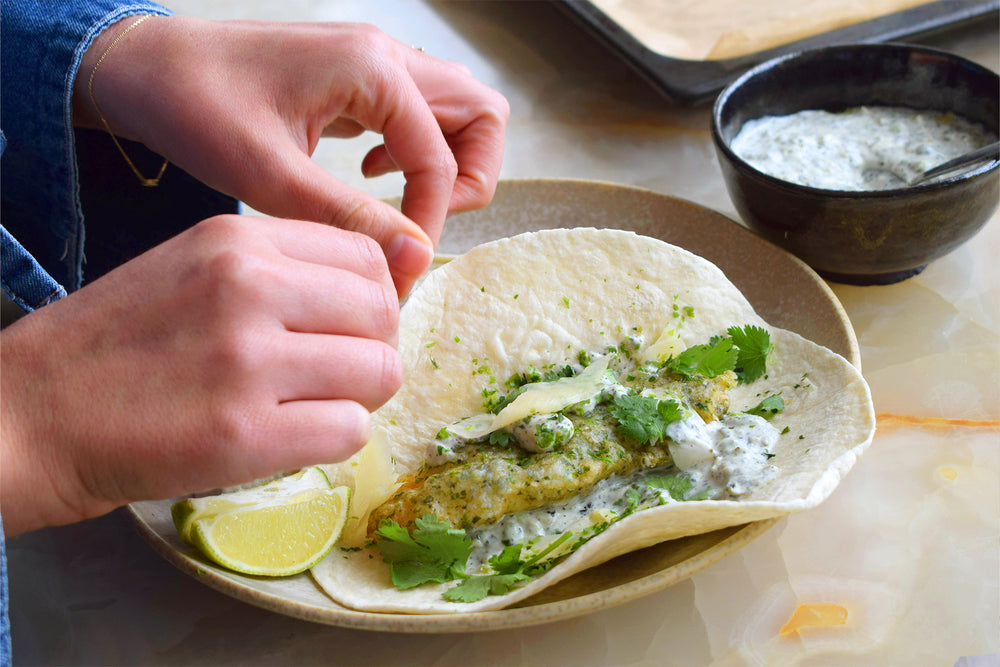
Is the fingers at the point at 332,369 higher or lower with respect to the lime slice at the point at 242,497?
higher

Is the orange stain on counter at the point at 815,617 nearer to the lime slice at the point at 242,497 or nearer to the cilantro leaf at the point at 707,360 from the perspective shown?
the cilantro leaf at the point at 707,360

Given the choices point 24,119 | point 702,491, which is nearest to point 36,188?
point 24,119

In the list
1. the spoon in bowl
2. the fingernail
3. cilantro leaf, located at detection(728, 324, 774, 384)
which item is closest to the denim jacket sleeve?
the fingernail

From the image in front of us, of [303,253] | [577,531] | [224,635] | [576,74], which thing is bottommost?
[224,635]

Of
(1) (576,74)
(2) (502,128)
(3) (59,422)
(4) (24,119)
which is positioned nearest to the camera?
(3) (59,422)

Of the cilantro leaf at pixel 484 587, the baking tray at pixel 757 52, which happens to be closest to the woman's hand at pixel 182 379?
the cilantro leaf at pixel 484 587

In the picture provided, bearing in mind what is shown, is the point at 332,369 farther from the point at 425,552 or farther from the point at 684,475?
the point at 684,475

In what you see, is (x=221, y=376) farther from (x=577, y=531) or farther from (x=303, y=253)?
(x=577, y=531)

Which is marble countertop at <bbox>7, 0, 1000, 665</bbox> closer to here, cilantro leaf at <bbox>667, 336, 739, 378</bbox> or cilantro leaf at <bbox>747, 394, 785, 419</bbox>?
cilantro leaf at <bbox>747, 394, 785, 419</bbox>
